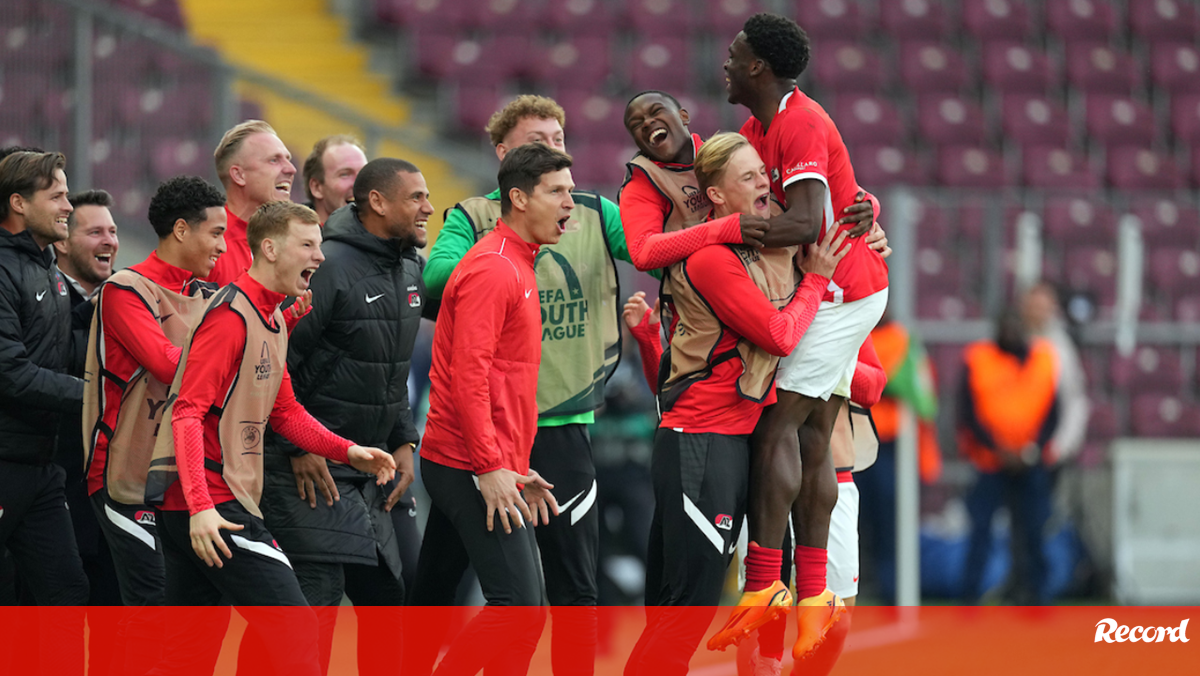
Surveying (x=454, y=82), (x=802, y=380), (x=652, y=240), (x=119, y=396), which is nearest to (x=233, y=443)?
(x=119, y=396)

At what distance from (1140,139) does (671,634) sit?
1071 centimetres

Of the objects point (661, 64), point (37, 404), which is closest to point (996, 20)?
point (661, 64)

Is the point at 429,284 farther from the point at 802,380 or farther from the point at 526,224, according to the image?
the point at 802,380

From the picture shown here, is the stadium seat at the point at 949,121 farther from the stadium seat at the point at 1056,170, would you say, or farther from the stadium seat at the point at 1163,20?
the stadium seat at the point at 1163,20

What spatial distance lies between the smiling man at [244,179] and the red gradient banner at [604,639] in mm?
1224

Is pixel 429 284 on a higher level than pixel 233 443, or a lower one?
higher

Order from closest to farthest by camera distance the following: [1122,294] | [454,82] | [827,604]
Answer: [827,604] < [1122,294] < [454,82]

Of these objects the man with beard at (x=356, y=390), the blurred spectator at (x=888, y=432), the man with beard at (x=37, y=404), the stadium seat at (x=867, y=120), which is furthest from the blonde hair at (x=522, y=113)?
the stadium seat at (x=867, y=120)

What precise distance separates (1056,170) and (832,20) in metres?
2.64

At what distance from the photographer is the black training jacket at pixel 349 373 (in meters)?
4.54

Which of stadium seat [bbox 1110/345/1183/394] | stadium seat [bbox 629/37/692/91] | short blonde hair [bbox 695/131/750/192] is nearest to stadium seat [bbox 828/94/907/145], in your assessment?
stadium seat [bbox 629/37/692/91]

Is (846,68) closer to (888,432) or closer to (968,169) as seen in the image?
(968,169)

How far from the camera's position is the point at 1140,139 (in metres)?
13.4

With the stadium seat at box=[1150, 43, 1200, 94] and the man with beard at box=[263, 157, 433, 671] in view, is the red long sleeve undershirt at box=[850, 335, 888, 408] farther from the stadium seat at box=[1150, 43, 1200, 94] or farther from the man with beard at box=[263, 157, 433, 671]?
the stadium seat at box=[1150, 43, 1200, 94]
